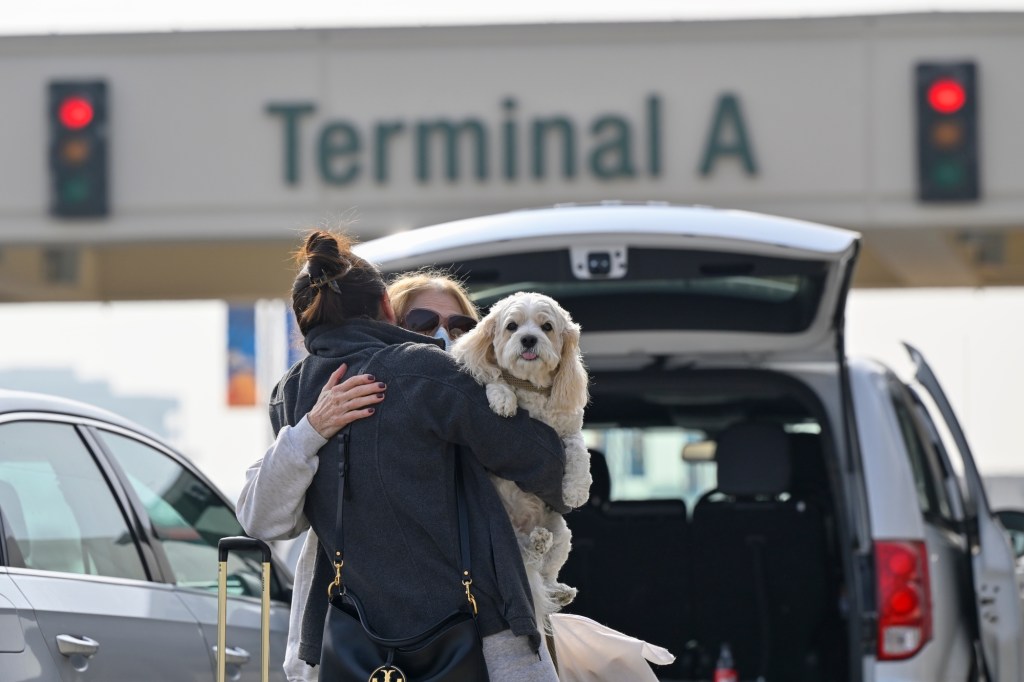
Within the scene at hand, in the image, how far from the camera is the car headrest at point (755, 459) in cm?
652

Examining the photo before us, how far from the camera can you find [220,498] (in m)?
5.99

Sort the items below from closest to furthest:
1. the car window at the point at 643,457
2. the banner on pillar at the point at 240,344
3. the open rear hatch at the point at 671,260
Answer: the open rear hatch at the point at 671,260, the car window at the point at 643,457, the banner on pillar at the point at 240,344

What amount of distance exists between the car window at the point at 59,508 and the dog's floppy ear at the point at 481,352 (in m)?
1.32

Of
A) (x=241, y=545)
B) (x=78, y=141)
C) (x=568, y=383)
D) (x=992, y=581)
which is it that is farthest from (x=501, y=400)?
(x=78, y=141)

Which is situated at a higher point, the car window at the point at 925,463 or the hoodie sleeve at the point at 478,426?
the hoodie sleeve at the point at 478,426

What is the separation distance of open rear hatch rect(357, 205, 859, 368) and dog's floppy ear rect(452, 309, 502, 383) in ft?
3.59

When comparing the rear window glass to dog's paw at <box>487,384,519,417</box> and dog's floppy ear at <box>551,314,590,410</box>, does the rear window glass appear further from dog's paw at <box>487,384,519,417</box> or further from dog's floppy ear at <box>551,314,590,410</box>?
dog's paw at <box>487,384,519,417</box>

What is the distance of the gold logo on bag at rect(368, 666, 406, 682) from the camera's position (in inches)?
150

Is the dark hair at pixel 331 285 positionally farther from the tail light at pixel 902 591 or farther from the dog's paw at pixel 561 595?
the tail light at pixel 902 591

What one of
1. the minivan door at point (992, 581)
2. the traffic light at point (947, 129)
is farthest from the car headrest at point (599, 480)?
the traffic light at point (947, 129)

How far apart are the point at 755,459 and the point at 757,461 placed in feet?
0.03

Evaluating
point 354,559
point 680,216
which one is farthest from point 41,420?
point 680,216

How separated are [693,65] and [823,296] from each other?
9.53 meters

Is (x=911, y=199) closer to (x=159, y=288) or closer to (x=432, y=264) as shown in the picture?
(x=159, y=288)
